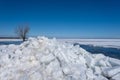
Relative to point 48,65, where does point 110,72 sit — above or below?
below

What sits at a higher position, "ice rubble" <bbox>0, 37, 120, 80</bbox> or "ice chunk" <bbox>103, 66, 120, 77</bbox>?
"ice rubble" <bbox>0, 37, 120, 80</bbox>

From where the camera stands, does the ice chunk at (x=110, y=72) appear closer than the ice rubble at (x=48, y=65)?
No

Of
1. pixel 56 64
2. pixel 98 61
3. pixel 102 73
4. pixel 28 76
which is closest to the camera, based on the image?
pixel 28 76

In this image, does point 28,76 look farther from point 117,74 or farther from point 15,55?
point 117,74

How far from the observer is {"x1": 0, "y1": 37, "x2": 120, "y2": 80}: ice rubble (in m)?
6.30

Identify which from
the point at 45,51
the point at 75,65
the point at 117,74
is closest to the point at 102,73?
the point at 117,74

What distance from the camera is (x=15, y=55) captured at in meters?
7.06

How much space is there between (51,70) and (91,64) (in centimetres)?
193

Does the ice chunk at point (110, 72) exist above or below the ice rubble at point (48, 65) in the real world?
below

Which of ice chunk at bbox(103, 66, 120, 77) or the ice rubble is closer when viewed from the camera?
the ice rubble

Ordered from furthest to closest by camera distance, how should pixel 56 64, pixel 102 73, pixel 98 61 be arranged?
pixel 98 61 < pixel 102 73 < pixel 56 64

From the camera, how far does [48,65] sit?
6.62m

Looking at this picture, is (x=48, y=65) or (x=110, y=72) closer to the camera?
(x=48, y=65)

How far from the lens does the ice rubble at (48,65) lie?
6.30 m
